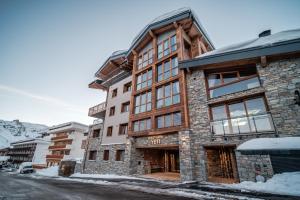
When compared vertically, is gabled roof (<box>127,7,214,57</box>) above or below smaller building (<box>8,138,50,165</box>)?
above

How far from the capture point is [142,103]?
55.9 ft

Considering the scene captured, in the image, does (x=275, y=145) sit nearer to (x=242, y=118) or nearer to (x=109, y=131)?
(x=242, y=118)

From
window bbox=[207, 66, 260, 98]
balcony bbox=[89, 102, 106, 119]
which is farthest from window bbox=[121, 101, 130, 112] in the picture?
window bbox=[207, 66, 260, 98]

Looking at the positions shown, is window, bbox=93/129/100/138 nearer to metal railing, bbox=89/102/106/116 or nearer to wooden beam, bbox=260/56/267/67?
metal railing, bbox=89/102/106/116

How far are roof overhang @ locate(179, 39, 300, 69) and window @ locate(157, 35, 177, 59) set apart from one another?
11.0 feet

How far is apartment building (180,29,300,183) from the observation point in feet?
28.8

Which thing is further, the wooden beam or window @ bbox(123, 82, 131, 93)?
window @ bbox(123, 82, 131, 93)

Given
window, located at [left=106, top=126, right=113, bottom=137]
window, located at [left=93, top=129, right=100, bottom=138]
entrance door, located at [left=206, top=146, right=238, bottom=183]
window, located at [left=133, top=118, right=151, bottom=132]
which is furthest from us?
window, located at [left=93, top=129, right=100, bottom=138]

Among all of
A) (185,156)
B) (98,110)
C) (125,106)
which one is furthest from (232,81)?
(98,110)

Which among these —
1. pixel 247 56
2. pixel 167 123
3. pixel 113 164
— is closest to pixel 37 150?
pixel 113 164

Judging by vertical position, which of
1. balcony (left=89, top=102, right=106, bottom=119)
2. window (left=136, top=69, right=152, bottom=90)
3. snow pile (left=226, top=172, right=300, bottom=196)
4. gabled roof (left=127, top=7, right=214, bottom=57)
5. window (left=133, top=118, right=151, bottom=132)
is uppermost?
gabled roof (left=127, top=7, right=214, bottom=57)

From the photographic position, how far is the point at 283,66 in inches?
382

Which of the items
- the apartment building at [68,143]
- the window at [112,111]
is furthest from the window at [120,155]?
the apartment building at [68,143]

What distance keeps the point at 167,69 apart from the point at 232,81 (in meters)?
6.42
